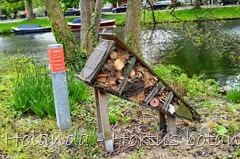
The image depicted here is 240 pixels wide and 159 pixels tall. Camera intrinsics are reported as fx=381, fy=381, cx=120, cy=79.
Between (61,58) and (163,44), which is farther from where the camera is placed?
(163,44)

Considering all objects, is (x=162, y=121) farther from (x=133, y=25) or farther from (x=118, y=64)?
(x=133, y=25)

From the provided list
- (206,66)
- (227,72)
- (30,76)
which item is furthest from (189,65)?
(30,76)

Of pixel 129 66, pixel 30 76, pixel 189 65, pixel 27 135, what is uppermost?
pixel 129 66

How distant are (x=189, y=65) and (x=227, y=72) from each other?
211 cm

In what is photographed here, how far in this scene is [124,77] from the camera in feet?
13.0

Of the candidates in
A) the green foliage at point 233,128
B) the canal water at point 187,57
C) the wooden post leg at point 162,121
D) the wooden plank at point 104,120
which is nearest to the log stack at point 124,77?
the wooden plank at point 104,120

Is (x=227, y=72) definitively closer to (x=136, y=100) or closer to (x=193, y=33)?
(x=193, y=33)

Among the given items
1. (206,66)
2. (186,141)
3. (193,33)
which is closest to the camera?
(186,141)

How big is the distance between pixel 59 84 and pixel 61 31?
14.0 ft

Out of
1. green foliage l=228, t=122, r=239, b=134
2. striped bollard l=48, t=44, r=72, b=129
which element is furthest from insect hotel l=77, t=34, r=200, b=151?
green foliage l=228, t=122, r=239, b=134

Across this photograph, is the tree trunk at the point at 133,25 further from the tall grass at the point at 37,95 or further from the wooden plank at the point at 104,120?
the wooden plank at the point at 104,120

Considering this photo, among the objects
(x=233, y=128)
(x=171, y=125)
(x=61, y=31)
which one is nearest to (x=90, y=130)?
(x=171, y=125)

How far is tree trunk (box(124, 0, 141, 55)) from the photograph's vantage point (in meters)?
9.27

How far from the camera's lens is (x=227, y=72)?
40.3 feet
